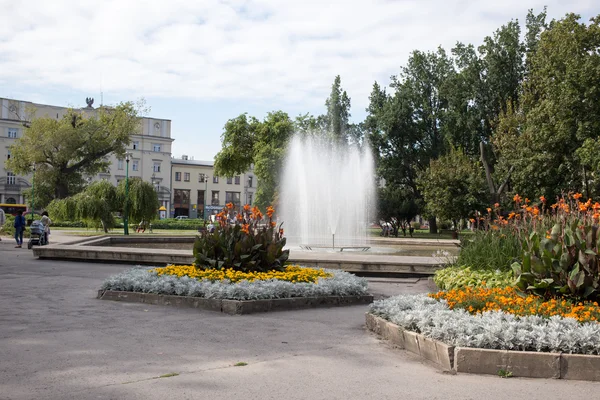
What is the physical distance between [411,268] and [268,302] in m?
6.12

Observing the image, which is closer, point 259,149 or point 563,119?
point 563,119

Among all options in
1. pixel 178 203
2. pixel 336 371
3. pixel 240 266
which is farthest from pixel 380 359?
pixel 178 203

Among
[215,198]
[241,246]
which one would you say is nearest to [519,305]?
[241,246]

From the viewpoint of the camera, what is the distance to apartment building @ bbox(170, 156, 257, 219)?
114 meters

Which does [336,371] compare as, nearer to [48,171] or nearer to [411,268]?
[411,268]

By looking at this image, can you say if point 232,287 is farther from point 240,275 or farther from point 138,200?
point 138,200

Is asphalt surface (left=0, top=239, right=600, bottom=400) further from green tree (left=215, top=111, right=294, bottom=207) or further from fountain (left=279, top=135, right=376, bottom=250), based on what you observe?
green tree (left=215, top=111, right=294, bottom=207)

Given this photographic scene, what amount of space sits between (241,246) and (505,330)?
581 cm

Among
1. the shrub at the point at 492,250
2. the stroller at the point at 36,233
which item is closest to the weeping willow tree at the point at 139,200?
the stroller at the point at 36,233

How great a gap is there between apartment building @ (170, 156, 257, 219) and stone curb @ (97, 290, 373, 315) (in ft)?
332

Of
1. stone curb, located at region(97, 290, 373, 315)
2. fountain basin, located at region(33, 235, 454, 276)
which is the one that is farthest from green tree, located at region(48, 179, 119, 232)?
stone curb, located at region(97, 290, 373, 315)

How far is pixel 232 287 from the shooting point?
9.23 meters

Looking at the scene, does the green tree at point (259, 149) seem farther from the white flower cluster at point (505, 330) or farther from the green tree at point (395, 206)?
the white flower cluster at point (505, 330)

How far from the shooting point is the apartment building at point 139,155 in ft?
292
